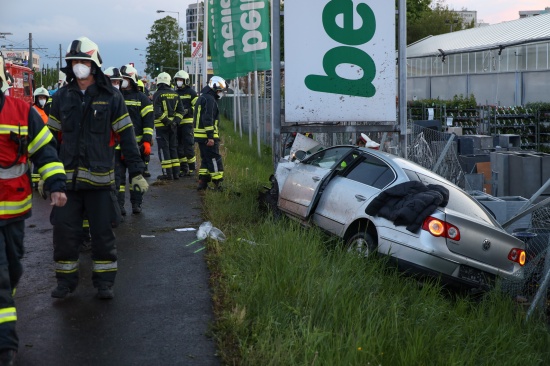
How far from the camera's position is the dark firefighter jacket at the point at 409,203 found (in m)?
7.56

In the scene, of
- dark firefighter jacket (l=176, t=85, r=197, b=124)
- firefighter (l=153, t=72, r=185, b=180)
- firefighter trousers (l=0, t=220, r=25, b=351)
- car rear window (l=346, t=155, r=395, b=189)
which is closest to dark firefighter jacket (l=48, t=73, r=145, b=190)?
firefighter trousers (l=0, t=220, r=25, b=351)

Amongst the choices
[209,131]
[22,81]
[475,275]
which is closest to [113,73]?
[209,131]

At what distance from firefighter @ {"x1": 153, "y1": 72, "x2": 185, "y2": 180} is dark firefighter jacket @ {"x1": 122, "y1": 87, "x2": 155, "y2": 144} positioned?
10.4 feet

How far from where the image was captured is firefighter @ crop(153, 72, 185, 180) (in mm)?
15094

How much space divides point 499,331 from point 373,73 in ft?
19.6

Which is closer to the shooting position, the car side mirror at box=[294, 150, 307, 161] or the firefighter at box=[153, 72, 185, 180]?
the car side mirror at box=[294, 150, 307, 161]

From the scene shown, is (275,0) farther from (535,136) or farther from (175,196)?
(535,136)

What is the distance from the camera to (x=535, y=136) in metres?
28.0

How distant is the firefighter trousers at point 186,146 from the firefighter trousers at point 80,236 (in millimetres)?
9259

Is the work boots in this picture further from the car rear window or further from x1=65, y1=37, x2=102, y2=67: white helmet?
the car rear window

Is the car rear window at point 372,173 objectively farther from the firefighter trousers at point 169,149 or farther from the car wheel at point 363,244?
the firefighter trousers at point 169,149

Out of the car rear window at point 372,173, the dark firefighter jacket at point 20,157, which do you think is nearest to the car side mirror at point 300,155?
the car rear window at point 372,173

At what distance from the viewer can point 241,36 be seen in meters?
18.4

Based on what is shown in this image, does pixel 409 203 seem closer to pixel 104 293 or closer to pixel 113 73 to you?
pixel 104 293
